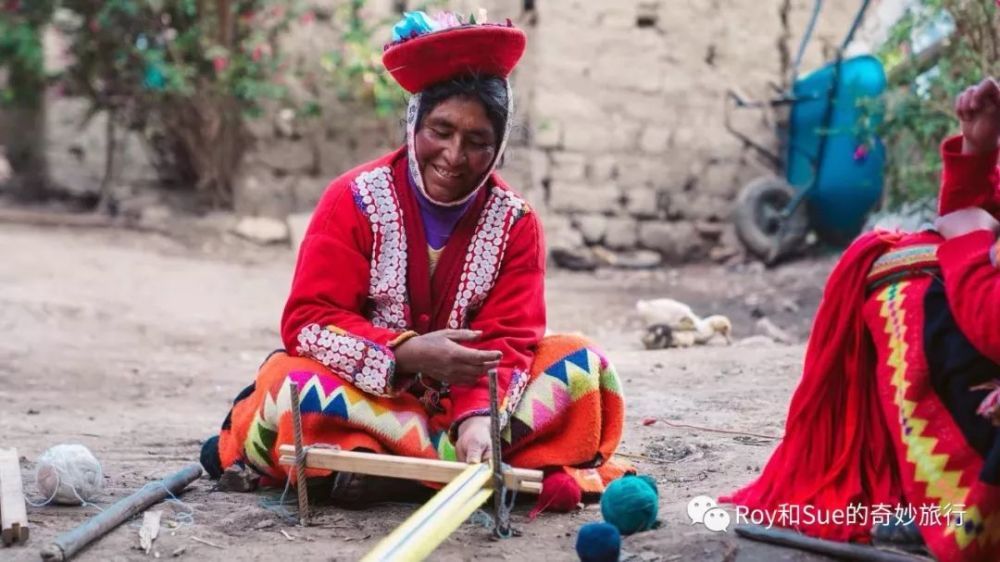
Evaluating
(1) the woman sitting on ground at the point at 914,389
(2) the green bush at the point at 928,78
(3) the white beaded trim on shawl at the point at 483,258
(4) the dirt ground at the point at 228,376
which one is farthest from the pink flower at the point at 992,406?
(2) the green bush at the point at 928,78

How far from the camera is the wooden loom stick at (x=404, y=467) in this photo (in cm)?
236

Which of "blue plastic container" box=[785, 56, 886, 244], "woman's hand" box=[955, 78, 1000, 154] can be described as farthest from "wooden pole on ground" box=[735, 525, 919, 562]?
"blue plastic container" box=[785, 56, 886, 244]

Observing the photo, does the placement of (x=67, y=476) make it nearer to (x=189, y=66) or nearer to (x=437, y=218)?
(x=437, y=218)

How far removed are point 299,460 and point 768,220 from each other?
22.0 feet

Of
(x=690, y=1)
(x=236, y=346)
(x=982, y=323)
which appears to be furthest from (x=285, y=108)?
(x=982, y=323)

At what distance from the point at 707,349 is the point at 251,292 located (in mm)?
3100

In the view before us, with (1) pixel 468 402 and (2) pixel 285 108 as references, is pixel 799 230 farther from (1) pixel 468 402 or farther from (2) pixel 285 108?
(1) pixel 468 402

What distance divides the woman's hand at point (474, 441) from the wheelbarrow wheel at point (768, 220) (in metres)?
6.03

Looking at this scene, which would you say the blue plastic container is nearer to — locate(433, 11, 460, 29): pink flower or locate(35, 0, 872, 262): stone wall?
locate(35, 0, 872, 262): stone wall

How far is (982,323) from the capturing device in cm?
207

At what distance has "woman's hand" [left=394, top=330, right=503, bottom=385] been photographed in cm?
257

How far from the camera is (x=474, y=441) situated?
260 centimetres

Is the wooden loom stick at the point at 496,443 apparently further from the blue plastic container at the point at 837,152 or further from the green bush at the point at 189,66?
the green bush at the point at 189,66

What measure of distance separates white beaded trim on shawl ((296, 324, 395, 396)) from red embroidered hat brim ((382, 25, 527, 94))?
617 millimetres
